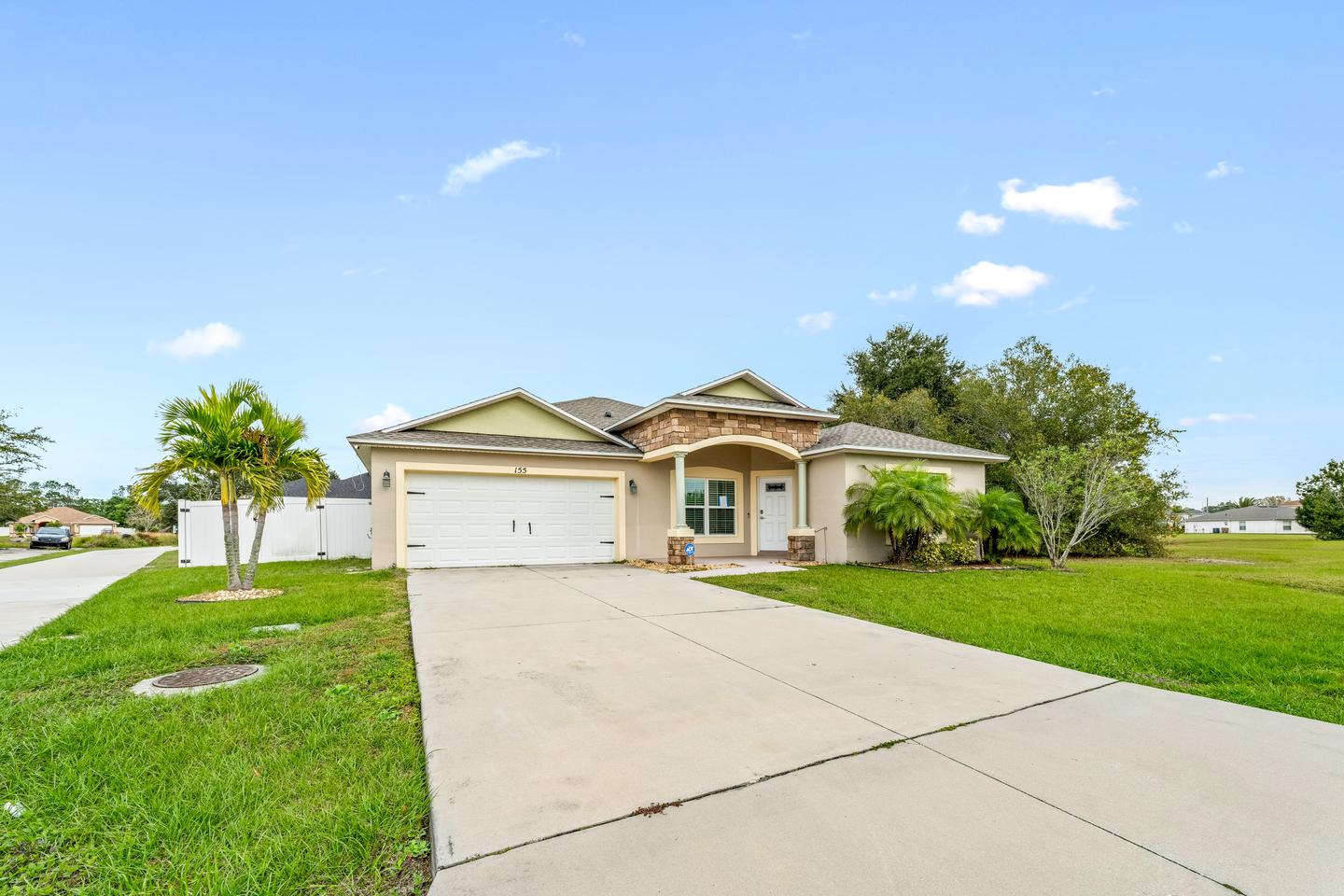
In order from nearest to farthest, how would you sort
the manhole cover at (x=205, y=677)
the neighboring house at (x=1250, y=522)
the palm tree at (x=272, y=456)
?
the manhole cover at (x=205, y=677) < the palm tree at (x=272, y=456) < the neighboring house at (x=1250, y=522)

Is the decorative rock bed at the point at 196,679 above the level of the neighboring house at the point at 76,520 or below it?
above

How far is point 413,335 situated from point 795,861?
18.5 m

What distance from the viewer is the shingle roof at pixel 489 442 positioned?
452 inches

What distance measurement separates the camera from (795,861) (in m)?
2.09

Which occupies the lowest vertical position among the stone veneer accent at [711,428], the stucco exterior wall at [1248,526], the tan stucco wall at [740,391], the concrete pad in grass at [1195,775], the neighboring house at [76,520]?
the stucco exterior wall at [1248,526]

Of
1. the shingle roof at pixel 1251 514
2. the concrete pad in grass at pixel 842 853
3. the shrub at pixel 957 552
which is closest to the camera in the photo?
the concrete pad in grass at pixel 842 853

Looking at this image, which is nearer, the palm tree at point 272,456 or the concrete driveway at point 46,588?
the concrete driveway at point 46,588

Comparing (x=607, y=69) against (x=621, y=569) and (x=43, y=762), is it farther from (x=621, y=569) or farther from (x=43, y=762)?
(x=43, y=762)

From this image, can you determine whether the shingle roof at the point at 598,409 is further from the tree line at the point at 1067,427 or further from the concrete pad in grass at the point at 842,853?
the concrete pad in grass at the point at 842,853

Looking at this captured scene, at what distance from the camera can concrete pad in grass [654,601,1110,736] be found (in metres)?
3.77

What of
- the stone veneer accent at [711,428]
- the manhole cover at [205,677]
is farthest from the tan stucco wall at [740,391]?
the manhole cover at [205,677]

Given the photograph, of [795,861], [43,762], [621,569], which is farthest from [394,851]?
[621,569]

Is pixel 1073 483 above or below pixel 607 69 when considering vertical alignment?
below

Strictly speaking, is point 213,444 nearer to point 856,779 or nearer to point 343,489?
point 856,779
